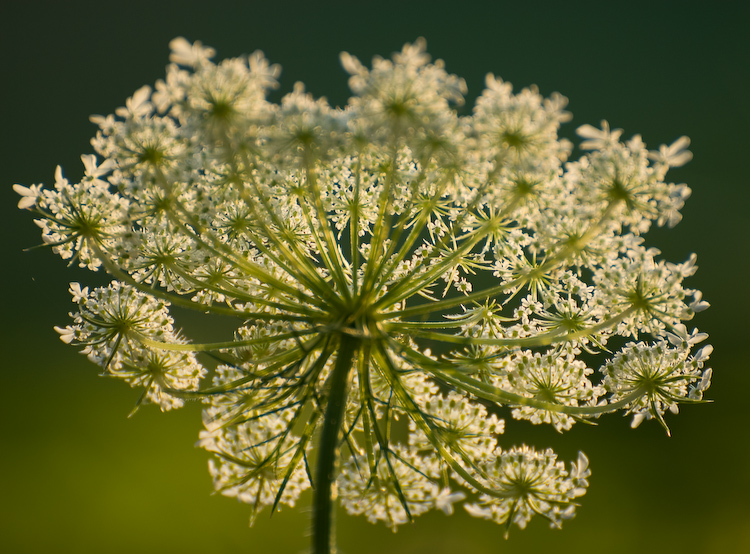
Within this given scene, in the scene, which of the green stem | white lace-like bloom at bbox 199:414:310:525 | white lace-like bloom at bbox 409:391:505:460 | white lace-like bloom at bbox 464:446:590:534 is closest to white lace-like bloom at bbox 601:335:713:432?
white lace-like bloom at bbox 464:446:590:534

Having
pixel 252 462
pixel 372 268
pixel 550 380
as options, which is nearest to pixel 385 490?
pixel 252 462

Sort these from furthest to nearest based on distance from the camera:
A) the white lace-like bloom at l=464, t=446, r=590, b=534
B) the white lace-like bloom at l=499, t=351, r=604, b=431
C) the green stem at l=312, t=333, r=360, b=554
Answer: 1. the white lace-like bloom at l=499, t=351, r=604, b=431
2. the white lace-like bloom at l=464, t=446, r=590, b=534
3. the green stem at l=312, t=333, r=360, b=554

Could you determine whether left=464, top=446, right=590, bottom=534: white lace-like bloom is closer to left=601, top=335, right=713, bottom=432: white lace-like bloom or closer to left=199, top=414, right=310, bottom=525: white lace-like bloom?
left=601, top=335, right=713, bottom=432: white lace-like bloom

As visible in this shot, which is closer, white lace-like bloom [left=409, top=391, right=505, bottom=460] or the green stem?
the green stem

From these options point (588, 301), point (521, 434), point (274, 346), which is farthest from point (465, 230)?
point (521, 434)

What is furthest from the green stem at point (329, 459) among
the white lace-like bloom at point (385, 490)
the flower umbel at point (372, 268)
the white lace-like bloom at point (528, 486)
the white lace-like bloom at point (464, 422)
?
the white lace-like bloom at point (528, 486)

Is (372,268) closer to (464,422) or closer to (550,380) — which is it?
(464,422)

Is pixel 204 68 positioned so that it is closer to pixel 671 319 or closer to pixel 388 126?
pixel 388 126
